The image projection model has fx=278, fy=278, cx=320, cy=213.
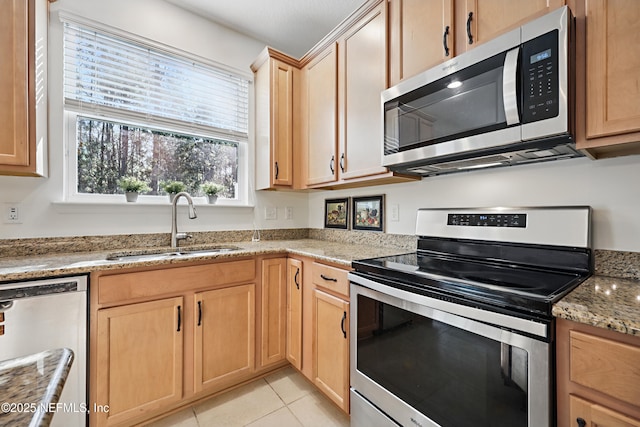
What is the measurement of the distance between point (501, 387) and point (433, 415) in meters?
0.32

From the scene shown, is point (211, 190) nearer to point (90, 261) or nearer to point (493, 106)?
point (90, 261)

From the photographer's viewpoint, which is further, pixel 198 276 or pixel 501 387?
pixel 198 276

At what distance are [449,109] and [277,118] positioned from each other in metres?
1.43

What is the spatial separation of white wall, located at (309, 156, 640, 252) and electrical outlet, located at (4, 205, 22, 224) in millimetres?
2424

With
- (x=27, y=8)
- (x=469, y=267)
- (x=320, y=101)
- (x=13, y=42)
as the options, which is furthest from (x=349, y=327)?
(x=27, y=8)

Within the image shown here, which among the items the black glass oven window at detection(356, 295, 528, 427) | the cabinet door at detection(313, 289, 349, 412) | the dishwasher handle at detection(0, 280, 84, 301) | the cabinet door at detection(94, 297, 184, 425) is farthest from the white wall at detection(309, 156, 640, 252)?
the dishwasher handle at detection(0, 280, 84, 301)

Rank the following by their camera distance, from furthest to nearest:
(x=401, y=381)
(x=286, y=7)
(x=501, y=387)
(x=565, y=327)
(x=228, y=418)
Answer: (x=286, y=7) < (x=228, y=418) < (x=401, y=381) < (x=501, y=387) < (x=565, y=327)

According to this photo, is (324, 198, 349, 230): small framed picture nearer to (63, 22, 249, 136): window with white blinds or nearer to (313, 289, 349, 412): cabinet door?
(313, 289, 349, 412): cabinet door

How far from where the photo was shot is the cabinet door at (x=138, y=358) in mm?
1386

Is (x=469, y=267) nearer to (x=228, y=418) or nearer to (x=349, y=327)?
(x=349, y=327)

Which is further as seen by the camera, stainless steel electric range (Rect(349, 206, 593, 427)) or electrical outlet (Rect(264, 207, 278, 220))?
electrical outlet (Rect(264, 207, 278, 220))

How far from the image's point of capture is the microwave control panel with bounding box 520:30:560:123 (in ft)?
3.22

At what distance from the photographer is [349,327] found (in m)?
1.47

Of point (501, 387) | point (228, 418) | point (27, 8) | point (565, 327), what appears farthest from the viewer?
point (228, 418)
